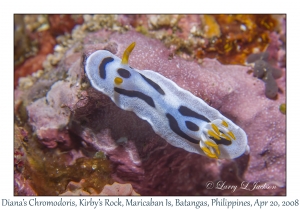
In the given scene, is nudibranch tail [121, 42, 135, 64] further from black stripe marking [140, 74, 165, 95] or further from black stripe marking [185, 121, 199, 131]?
black stripe marking [185, 121, 199, 131]

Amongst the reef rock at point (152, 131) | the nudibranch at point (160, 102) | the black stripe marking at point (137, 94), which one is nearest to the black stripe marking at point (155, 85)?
the nudibranch at point (160, 102)

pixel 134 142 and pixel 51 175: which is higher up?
pixel 134 142

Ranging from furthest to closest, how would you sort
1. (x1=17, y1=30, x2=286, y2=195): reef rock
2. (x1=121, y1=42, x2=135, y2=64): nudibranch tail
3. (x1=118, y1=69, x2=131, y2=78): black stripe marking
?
(x1=17, y1=30, x2=286, y2=195): reef rock → (x1=118, y1=69, x2=131, y2=78): black stripe marking → (x1=121, y1=42, x2=135, y2=64): nudibranch tail

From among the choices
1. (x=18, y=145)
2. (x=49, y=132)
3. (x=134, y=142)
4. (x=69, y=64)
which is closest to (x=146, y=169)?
(x=134, y=142)

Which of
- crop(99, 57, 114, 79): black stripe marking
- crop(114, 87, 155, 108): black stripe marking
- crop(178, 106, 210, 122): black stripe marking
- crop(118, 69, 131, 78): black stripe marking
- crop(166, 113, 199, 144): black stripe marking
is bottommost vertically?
crop(166, 113, 199, 144): black stripe marking

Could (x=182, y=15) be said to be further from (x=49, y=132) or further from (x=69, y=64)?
(x=49, y=132)

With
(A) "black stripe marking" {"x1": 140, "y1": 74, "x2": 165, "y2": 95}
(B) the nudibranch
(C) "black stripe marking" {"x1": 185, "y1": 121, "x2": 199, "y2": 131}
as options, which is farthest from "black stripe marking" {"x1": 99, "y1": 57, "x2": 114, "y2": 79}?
(C) "black stripe marking" {"x1": 185, "y1": 121, "x2": 199, "y2": 131}

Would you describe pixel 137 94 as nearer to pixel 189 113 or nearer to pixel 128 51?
pixel 128 51
